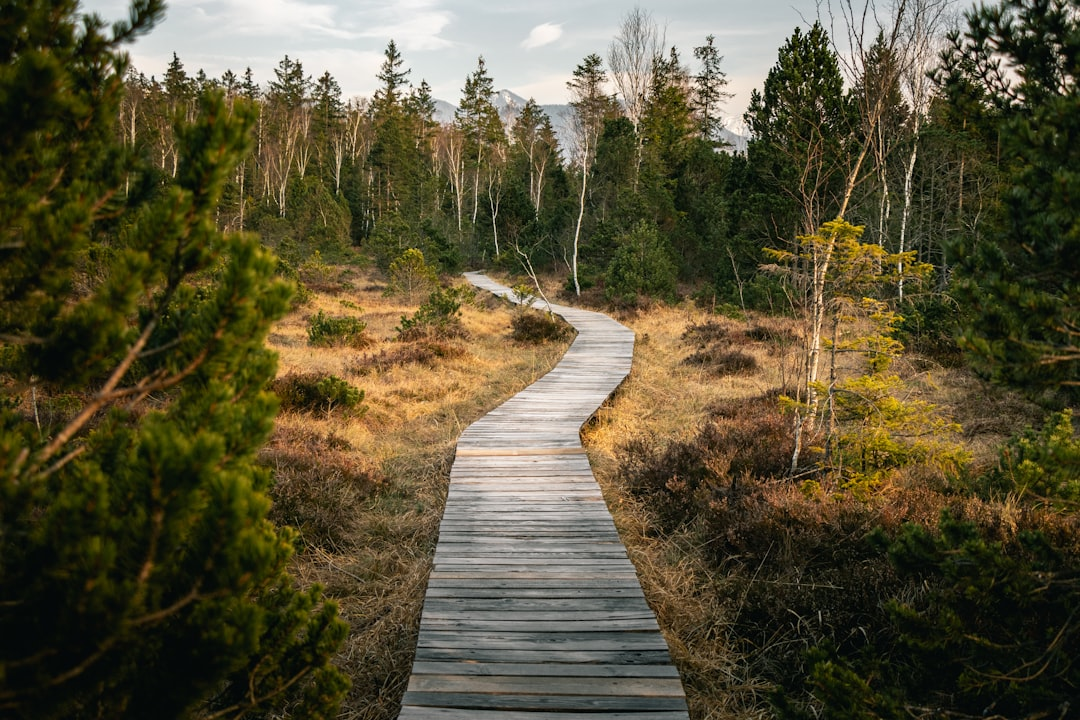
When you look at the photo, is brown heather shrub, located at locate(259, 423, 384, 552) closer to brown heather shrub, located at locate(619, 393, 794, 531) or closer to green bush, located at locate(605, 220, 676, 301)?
brown heather shrub, located at locate(619, 393, 794, 531)

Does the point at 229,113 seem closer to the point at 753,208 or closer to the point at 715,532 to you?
the point at 715,532

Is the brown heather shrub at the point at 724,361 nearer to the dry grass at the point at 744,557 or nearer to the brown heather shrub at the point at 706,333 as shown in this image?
the brown heather shrub at the point at 706,333

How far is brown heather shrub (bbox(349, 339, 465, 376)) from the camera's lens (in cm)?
1095

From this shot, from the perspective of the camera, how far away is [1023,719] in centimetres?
182

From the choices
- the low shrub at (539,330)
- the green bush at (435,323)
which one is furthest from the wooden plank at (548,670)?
the low shrub at (539,330)

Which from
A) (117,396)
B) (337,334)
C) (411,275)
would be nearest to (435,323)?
(337,334)

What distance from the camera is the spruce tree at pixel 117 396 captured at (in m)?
1.31

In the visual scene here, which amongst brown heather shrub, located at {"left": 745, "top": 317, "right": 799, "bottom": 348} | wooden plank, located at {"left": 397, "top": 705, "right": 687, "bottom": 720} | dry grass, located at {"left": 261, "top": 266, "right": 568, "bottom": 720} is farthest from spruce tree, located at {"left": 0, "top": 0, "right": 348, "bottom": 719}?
brown heather shrub, located at {"left": 745, "top": 317, "right": 799, "bottom": 348}

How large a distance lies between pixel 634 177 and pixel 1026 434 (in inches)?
820

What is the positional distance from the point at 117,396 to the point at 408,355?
10.2m

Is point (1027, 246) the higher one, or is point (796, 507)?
point (1027, 246)

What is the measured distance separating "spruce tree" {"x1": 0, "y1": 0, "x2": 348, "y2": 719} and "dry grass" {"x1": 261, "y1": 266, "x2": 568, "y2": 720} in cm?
185

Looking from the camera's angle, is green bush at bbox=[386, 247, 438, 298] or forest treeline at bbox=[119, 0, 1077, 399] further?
green bush at bbox=[386, 247, 438, 298]

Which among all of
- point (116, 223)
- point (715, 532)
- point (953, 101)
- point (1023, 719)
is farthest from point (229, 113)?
point (715, 532)
